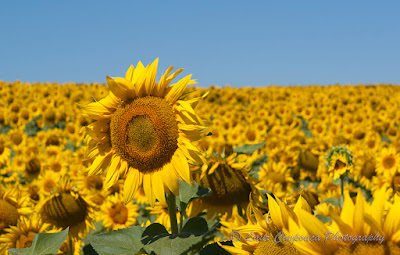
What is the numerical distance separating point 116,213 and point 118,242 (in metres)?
4.54

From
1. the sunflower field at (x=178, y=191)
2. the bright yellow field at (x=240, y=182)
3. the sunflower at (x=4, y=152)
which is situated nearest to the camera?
the sunflower field at (x=178, y=191)

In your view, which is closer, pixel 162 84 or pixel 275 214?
pixel 275 214

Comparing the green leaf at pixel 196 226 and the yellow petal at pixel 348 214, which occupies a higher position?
the yellow petal at pixel 348 214

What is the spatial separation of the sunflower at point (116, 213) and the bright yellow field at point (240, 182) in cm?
2

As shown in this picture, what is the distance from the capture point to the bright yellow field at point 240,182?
1729 mm

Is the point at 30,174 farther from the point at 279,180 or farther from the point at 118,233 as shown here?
the point at 118,233

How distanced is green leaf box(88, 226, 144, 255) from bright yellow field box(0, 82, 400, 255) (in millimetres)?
12

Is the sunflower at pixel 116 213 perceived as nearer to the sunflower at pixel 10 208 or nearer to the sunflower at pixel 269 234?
the sunflower at pixel 10 208

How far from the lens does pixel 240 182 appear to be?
4234 mm

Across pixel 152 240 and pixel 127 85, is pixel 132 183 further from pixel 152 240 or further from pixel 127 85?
pixel 127 85

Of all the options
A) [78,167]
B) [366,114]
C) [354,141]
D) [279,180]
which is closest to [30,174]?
[78,167]

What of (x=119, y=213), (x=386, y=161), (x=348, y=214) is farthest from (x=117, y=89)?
(x=386, y=161)

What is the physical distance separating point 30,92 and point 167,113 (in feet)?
61.9

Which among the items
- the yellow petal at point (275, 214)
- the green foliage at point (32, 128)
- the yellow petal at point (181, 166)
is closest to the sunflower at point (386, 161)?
the yellow petal at point (181, 166)
